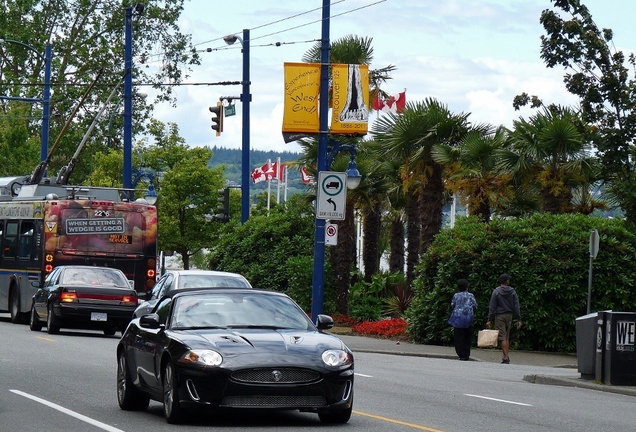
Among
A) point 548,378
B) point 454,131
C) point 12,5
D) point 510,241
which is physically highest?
point 12,5

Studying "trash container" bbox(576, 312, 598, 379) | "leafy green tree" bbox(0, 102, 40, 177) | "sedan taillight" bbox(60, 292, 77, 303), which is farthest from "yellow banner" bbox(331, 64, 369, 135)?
"leafy green tree" bbox(0, 102, 40, 177)

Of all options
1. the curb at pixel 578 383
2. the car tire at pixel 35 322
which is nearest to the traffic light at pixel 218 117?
the car tire at pixel 35 322

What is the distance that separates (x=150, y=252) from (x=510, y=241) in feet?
31.5

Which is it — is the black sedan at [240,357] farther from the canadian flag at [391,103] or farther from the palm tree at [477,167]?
the canadian flag at [391,103]

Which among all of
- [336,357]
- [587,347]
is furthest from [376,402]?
[587,347]

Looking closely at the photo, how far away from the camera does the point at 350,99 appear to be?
29203 mm

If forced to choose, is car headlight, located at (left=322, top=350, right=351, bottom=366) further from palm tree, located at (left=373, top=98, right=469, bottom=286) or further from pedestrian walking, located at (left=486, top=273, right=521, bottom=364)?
palm tree, located at (left=373, top=98, right=469, bottom=286)

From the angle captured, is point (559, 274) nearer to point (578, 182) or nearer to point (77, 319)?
point (578, 182)

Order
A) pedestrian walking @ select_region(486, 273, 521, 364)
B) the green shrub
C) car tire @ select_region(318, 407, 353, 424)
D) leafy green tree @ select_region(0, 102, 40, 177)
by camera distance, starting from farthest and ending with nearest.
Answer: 1. leafy green tree @ select_region(0, 102, 40, 177)
2. the green shrub
3. pedestrian walking @ select_region(486, 273, 521, 364)
4. car tire @ select_region(318, 407, 353, 424)

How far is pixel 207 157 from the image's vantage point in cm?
7262

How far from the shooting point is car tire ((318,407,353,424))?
39.5ft

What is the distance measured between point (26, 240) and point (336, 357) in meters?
22.1

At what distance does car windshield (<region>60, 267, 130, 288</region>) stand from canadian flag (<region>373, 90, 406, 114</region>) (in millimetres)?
19036

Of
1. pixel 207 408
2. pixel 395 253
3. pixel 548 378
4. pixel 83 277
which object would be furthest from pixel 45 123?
pixel 207 408
